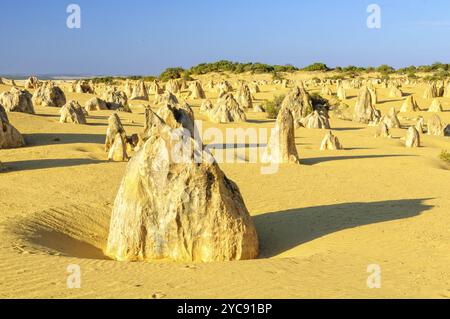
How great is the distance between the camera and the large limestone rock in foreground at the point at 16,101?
62.7 ft

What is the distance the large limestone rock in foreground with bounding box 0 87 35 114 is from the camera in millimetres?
19125

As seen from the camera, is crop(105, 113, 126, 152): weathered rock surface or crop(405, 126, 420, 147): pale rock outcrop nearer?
crop(105, 113, 126, 152): weathered rock surface

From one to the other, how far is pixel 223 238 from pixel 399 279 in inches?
79.8

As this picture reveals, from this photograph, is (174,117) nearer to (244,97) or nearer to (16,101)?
(16,101)

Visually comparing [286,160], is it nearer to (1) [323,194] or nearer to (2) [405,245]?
(1) [323,194]

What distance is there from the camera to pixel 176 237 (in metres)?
6.35

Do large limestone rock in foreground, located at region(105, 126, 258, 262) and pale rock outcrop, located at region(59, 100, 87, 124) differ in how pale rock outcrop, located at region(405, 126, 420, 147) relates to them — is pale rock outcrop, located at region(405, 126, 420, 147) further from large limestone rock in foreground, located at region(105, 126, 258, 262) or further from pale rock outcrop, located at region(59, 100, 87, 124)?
large limestone rock in foreground, located at region(105, 126, 258, 262)

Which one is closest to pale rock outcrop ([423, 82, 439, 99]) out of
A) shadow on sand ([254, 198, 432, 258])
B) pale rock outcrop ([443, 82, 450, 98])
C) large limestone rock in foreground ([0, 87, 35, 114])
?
pale rock outcrop ([443, 82, 450, 98])

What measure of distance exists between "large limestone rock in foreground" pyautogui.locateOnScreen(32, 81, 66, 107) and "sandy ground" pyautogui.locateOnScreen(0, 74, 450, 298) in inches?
391

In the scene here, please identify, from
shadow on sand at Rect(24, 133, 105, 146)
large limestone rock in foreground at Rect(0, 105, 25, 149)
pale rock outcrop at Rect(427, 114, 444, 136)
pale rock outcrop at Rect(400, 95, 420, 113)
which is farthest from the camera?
pale rock outcrop at Rect(400, 95, 420, 113)

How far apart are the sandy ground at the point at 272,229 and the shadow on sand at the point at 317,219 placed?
16mm

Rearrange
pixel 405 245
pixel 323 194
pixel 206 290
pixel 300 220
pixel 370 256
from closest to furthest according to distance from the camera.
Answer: pixel 206 290 → pixel 370 256 → pixel 405 245 → pixel 300 220 → pixel 323 194
